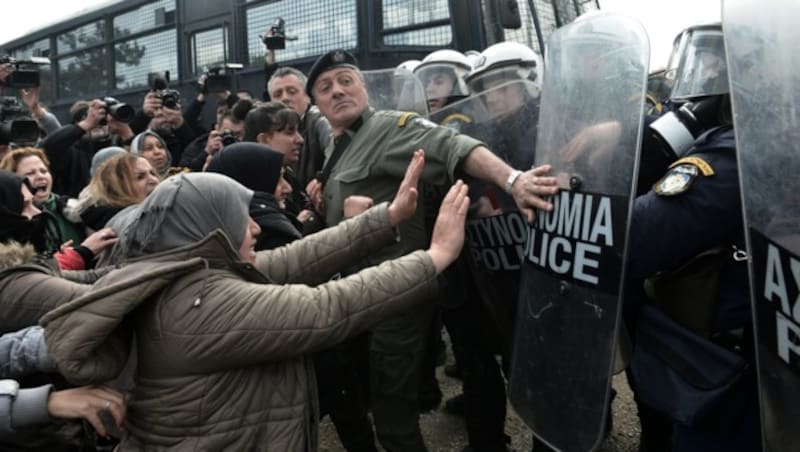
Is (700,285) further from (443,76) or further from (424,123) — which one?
(443,76)

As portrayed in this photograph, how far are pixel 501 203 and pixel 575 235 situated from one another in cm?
64

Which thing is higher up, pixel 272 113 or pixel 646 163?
pixel 272 113

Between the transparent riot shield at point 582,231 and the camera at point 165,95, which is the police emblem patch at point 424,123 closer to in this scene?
the transparent riot shield at point 582,231

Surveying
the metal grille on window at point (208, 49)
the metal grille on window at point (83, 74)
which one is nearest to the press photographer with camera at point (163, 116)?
the metal grille on window at point (208, 49)

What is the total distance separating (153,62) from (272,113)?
4.78 meters

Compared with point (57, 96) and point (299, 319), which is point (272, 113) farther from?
point (57, 96)

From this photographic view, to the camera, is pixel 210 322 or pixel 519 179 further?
pixel 519 179

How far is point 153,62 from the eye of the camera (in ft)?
23.5

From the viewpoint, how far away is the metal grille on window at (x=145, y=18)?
6.85 metres

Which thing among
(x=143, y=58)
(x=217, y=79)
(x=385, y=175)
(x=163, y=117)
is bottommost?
(x=385, y=175)

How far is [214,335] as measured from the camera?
138 cm

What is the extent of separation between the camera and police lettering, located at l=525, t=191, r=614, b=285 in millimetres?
1539

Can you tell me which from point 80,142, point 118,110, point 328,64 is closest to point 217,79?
point 118,110

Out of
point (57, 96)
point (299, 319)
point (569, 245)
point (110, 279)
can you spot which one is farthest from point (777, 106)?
point (57, 96)
